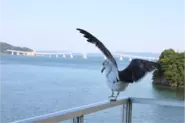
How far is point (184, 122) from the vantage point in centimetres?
256

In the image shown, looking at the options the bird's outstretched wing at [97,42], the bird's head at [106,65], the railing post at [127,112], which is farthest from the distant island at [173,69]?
the bird's outstretched wing at [97,42]

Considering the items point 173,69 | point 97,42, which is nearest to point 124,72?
Answer: point 97,42

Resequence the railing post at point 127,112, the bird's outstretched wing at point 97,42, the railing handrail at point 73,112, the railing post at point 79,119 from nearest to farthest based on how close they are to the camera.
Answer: the railing handrail at point 73,112 → the railing post at point 79,119 → the bird's outstretched wing at point 97,42 → the railing post at point 127,112

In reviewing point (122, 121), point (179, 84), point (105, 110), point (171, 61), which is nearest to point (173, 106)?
point (122, 121)

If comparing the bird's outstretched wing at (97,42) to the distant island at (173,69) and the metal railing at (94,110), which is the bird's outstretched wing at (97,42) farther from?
the distant island at (173,69)

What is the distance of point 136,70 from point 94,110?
0.34 meters

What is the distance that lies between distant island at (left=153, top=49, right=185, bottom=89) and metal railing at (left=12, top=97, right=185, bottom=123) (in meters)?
32.0

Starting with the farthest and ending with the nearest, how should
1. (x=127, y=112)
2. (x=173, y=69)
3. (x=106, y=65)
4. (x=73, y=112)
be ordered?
(x=173, y=69)
(x=127, y=112)
(x=106, y=65)
(x=73, y=112)

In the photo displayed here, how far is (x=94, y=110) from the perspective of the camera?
201cm

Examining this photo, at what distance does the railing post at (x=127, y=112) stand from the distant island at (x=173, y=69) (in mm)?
31963

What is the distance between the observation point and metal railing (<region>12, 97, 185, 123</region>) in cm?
157

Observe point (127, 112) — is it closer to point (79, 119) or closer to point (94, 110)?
point (94, 110)

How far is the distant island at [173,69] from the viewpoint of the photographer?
35034 mm

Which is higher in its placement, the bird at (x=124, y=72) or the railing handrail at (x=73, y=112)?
the bird at (x=124, y=72)
